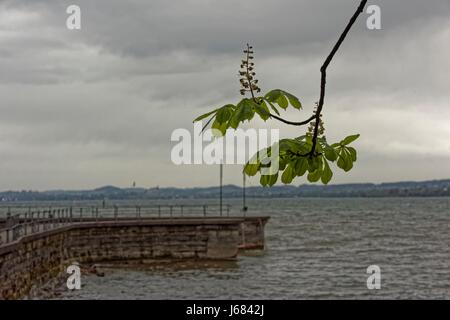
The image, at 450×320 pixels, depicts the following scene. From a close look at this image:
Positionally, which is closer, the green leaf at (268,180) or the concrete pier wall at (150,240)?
the green leaf at (268,180)

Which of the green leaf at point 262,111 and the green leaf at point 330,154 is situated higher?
the green leaf at point 262,111

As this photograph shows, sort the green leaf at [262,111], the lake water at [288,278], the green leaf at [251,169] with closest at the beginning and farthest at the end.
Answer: the green leaf at [262,111] → the green leaf at [251,169] → the lake water at [288,278]

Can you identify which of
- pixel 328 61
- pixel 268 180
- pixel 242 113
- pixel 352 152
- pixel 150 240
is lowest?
pixel 150 240

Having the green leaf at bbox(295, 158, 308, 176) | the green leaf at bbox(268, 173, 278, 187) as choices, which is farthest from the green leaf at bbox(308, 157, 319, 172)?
the green leaf at bbox(268, 173, 278, 187)

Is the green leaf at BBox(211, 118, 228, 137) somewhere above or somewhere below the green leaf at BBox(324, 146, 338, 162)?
above

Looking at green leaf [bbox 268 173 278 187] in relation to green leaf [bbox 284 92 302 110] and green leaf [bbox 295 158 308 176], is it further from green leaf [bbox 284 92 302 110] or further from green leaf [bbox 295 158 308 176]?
green leaf [bbox 284 92 302 110]

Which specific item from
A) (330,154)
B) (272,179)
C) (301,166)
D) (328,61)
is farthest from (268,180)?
(328,61)

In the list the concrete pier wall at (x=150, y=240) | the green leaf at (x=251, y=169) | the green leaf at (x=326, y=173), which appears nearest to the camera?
the green leaf at (x=251, y=169)

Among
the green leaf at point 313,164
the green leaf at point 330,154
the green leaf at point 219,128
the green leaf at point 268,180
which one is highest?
the green leaf at point 219,128

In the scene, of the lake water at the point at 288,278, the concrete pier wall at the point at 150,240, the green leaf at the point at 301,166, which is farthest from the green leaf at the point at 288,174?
the concrete pier wall at the point at 150,240

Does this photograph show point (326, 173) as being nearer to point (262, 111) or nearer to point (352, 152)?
point (352, 152)

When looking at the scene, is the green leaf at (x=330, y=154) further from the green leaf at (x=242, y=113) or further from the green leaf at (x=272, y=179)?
the green leaf at (x=242, y=113)

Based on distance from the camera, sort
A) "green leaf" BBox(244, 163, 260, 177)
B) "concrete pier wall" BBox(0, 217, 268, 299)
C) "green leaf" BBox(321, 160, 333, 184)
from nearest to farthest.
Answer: "green leaf" BBox(244, 163, 260, 177)
"green leaf" BBox(321, 160, 333, 184)
"concrete pier wall" BBox(0, 217, 268, 299)
